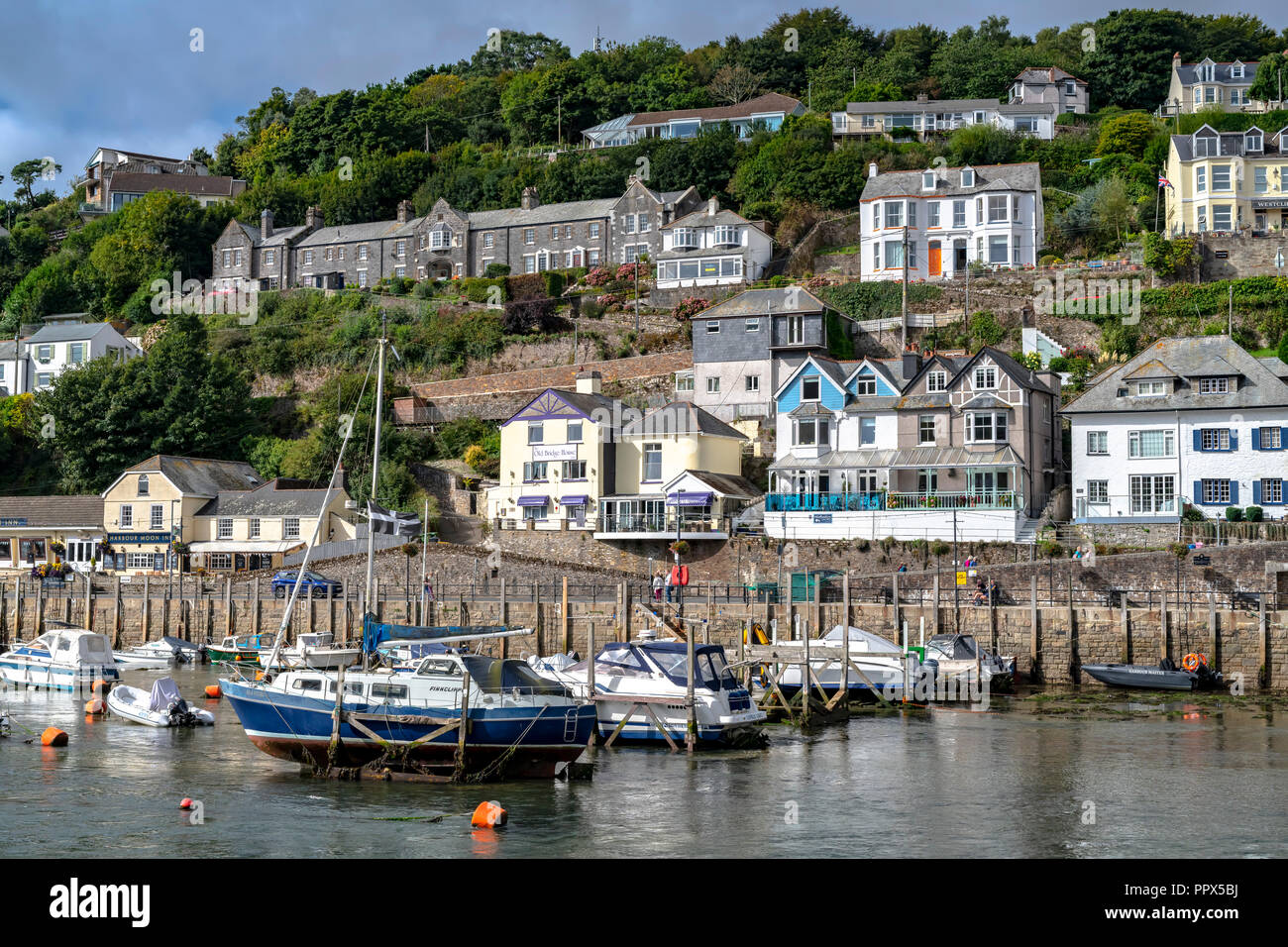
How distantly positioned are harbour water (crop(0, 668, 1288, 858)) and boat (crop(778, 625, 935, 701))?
3.35 meters

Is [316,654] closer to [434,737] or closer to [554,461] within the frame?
[434,737]

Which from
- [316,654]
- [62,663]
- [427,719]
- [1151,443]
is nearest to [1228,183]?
[1151,443]

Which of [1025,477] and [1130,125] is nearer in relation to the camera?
[1025,477]

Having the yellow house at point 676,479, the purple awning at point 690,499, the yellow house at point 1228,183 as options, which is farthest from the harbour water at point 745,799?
the yellow house at point 1228,183

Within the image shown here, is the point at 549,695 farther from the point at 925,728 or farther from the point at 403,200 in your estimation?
the point at 403,200

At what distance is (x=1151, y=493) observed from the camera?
186 feet

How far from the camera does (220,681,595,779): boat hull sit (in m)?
27.5

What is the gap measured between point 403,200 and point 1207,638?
77.2 meters

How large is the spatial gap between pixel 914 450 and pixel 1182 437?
10.7 metres

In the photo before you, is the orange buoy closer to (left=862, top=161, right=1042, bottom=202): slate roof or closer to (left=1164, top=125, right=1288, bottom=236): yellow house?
(left=862, top=161, right=1042, bottom=202): slate roof

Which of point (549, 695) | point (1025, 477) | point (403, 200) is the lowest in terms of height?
point (549, 695)

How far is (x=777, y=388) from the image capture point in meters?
67.9

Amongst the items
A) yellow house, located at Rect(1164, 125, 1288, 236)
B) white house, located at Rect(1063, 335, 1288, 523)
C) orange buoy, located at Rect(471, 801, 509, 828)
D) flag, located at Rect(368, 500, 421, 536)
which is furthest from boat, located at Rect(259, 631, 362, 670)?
yellow house, located at Rect(1164, 125, 1288, 236)
